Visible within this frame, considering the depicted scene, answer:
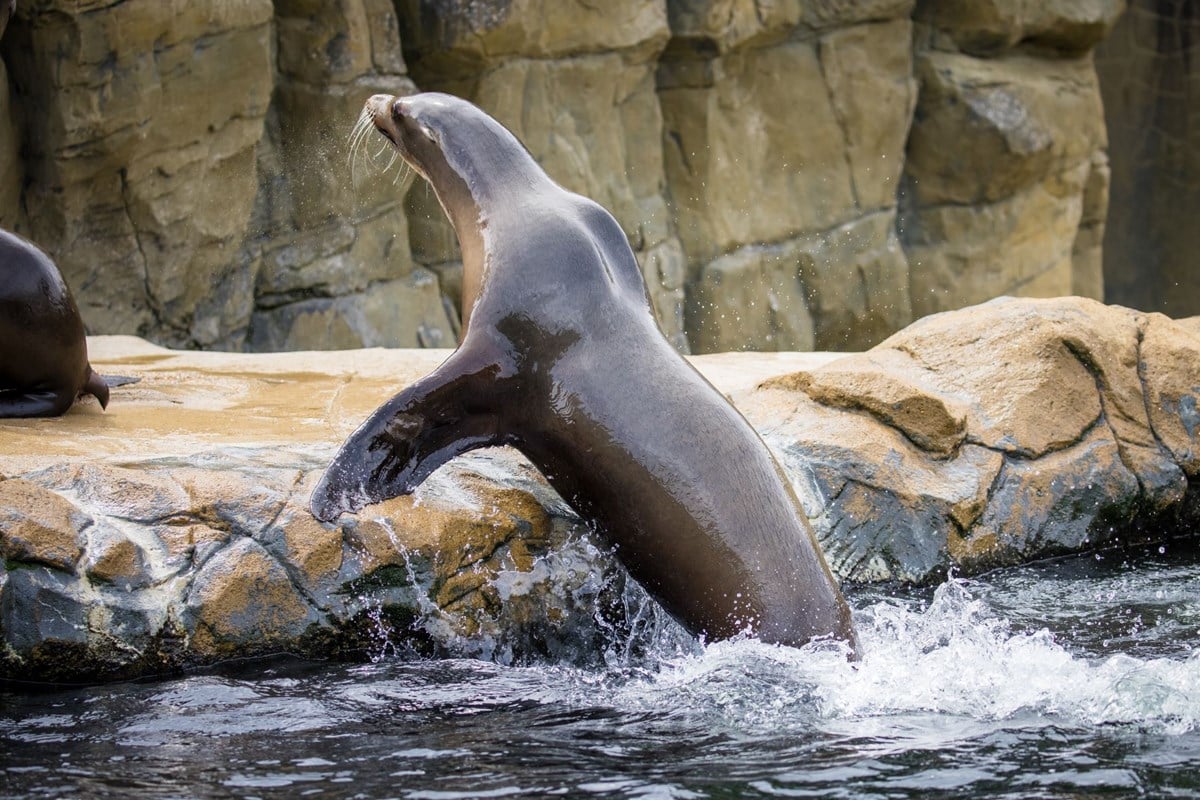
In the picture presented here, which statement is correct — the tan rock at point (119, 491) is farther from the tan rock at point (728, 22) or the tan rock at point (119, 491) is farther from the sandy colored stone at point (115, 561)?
the tan rock at point (728, 22)

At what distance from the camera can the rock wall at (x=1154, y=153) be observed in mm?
15219

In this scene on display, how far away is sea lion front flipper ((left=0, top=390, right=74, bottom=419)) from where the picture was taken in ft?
16.8

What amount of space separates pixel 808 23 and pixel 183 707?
32.6ft

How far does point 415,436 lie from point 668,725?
114 centimetres

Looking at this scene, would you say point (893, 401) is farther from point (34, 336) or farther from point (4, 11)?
point (4, 11)

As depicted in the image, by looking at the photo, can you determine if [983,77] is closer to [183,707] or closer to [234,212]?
[234,212]

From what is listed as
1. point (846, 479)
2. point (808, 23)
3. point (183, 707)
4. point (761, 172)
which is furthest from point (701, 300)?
point (183, 707)

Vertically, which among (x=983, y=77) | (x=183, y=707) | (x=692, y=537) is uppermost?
(x=983, y=77)

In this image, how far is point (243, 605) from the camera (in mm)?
4094

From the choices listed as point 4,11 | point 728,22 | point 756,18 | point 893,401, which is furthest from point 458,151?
point 756,18

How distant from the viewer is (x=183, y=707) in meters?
3.74

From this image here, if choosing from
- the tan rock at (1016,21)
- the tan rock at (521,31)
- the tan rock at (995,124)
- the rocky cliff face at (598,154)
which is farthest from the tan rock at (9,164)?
the tan rock at (1016,21)

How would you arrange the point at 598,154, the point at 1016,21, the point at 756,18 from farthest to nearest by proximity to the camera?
1. the point at 1016,21
2. the point at 756,18
3. the point at 598,154

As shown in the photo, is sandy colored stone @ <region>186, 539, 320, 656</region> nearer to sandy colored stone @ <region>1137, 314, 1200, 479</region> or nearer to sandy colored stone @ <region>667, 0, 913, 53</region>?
sandy colored stone @ <region>1137, 314, 1200, 479</region>
